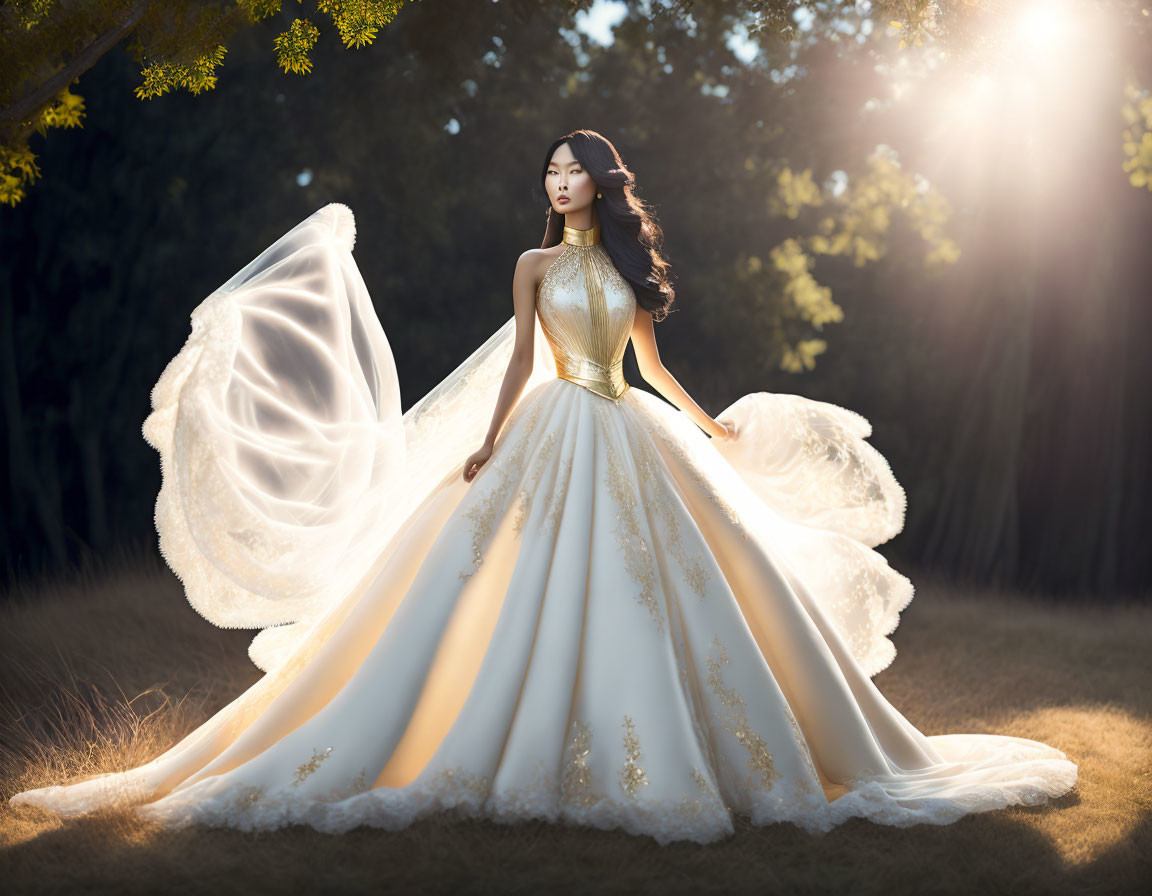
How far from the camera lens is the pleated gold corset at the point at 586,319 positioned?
4.41 metres

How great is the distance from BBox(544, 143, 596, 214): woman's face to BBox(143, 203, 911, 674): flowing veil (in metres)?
0.69

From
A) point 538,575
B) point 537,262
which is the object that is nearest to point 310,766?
point 538,575

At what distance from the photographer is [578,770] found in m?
3.62

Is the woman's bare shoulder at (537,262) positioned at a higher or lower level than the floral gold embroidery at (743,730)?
higher

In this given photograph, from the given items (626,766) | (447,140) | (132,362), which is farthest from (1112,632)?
(132,362)

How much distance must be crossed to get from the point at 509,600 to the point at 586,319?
4.27 ft

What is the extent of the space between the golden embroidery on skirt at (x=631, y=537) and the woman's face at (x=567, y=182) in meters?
1.13

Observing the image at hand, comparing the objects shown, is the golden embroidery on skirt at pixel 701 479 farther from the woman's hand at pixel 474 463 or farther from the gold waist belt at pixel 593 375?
the woman's hand at pixel 474 463

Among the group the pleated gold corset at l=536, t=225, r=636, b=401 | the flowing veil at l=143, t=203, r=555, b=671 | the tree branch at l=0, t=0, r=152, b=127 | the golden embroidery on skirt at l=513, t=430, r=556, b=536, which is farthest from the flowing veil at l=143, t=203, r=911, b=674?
the tree branch at l=0, t=0, r=152, b=127

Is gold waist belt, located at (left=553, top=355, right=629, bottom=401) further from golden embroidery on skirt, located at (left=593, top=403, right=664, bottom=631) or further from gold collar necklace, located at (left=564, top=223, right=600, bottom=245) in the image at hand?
gold collar necklace, located at (left=564, top=223, right=600, bottom=245)

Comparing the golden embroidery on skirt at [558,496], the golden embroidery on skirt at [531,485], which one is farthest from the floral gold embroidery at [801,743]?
the golden embroidery on skirt at [531,485]

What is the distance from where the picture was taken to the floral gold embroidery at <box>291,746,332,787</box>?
3.66 m

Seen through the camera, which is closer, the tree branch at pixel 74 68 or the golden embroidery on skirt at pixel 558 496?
the golden embroidery on skirt at pixel 558 496

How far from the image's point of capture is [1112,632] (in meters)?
9.23
